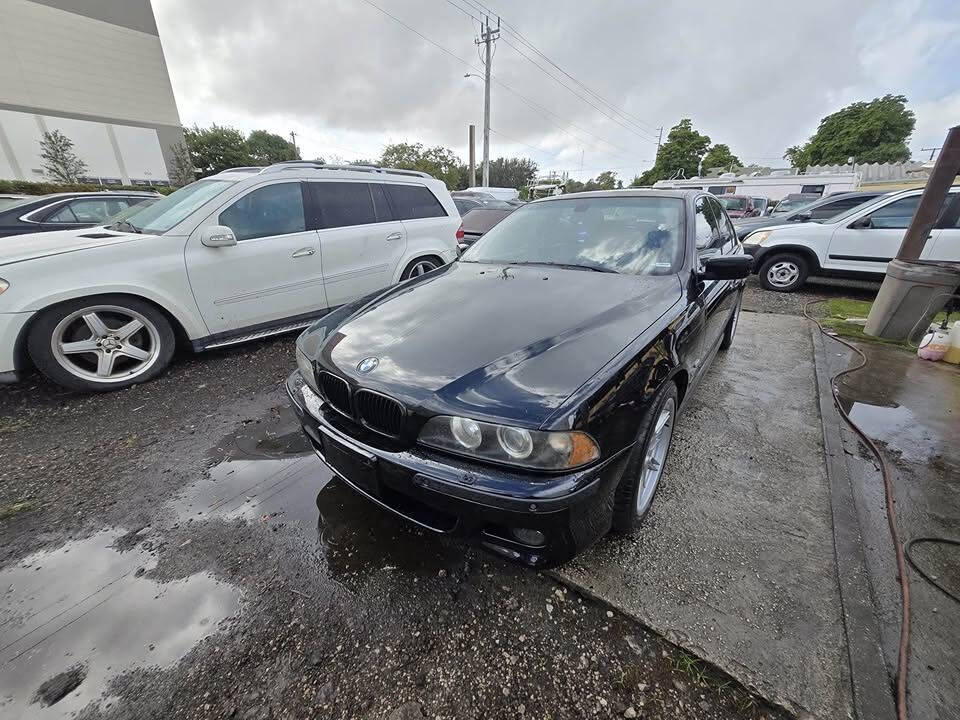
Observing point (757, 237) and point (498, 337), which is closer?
point (498, 337)

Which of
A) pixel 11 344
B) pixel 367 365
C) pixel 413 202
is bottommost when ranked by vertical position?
pixel 11 344

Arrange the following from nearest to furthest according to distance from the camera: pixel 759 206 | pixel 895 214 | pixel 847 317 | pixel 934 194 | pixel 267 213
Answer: pixel 267 213 < pixel 934 194 < pixel 847 317 < pixel 895 214 < pixel 759 206

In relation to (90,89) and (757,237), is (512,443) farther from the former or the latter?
(90,89)

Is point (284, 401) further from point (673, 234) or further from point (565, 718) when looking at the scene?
point (673, 234)

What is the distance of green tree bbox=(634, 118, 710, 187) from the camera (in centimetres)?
4328

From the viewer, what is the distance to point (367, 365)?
5.35 feet

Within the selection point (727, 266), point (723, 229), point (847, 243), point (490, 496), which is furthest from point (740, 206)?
point (490, 496)

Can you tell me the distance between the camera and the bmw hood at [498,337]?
4.65 feet

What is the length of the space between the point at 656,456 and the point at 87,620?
256cm

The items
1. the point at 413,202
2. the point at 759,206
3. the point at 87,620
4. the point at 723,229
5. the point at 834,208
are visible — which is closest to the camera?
the point at 87,620

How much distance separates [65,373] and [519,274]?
11.4ft

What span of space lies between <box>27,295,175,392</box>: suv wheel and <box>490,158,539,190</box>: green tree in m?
57.3

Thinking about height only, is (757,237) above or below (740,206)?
below

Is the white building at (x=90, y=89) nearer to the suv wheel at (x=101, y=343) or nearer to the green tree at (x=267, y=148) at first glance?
the green tree at (x=267, y=148)
